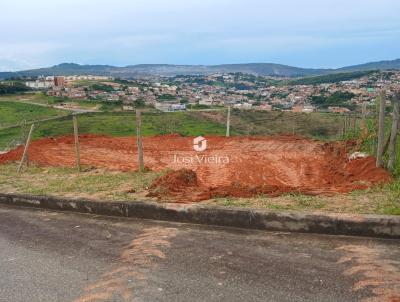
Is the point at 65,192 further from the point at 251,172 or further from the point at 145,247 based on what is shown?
the point at 251,172

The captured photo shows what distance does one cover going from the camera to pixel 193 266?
4.29 metres

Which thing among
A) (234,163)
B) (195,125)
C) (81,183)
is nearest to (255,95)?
(195,125)

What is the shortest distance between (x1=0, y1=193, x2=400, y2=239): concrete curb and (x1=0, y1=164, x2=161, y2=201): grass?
0.32 meters

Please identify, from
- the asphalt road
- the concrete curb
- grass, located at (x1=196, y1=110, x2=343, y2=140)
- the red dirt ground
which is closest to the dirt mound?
the red dirt ground

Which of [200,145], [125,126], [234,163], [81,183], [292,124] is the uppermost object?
[81,183]

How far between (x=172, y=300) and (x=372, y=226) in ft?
7.84

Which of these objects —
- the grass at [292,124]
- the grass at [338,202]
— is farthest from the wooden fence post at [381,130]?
the grass at [292,124]

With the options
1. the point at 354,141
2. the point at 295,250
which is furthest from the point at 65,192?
the point at 354,141

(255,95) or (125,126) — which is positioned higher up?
(255,95)

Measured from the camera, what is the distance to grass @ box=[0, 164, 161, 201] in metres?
7.28

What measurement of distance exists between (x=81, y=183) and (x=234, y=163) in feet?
16.1

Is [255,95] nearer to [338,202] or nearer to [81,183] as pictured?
[81,183]

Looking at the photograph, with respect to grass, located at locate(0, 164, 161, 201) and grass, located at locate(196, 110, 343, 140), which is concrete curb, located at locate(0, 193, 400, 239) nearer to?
grass, located at locate(0, 164, 161, 201)

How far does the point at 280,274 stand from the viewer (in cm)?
398
